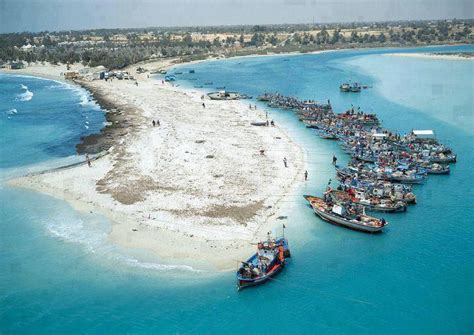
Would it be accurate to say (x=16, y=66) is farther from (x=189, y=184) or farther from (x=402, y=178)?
(x=402, y=178)

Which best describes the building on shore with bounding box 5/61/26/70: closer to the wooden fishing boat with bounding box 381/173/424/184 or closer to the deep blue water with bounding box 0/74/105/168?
the deep blue water with bounding box 0/74/105/168

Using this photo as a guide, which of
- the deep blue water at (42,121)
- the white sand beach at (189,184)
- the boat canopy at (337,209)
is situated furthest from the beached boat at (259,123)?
the boat canopy at (337,209)

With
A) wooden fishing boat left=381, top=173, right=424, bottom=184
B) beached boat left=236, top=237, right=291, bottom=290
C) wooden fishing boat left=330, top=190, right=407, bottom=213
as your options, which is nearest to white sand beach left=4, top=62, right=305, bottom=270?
beached boat left=236, top=237, right=291, bottom=290

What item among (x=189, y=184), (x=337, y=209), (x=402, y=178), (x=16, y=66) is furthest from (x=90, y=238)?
(x=16, y=66)

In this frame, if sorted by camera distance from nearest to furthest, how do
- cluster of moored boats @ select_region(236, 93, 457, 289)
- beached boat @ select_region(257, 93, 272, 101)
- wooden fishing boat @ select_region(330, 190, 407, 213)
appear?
1. cluster of moored boats @ select_region(236, 93, 457, 289)
2. wooden fishing boat @ select_region(330, 190, 407, 213)
3. beached boat @ select_region(257, 93, 272, 101)

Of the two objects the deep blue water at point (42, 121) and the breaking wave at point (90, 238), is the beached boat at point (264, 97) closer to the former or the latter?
the deep blue water at point (42, 121)

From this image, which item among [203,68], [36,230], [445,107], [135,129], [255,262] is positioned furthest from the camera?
[203,68]

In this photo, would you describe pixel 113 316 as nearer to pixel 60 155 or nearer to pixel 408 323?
pixel 408 323

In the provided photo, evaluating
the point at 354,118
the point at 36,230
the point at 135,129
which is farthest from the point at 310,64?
the point at 36,230
